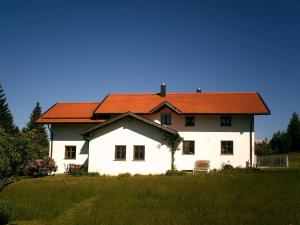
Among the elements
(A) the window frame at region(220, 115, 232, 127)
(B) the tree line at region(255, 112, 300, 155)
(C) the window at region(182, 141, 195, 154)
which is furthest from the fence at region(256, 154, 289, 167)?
(B) the tree line at region(255, 112, 300, 155)

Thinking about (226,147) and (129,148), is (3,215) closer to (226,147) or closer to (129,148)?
(129,148)

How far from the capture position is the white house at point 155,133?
1084 inches

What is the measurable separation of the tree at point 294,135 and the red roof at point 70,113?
45.7m

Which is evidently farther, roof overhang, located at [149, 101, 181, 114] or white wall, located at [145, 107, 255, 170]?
roof overhang, located at [149, 101, 181, 114]

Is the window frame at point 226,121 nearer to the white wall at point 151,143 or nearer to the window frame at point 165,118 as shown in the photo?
the white wall at point 151,143

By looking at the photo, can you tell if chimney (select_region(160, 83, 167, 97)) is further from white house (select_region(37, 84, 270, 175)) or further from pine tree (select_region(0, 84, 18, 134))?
pine tree (select_region(0, 84, 18, 134))

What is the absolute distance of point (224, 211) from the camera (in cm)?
1337

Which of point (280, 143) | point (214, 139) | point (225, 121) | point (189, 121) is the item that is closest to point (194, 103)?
point (189, 121)

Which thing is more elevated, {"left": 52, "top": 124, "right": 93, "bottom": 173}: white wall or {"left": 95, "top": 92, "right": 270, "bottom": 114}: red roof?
{"left": 95, "top": 92, "right": 270, "bottom": 114}: red roof

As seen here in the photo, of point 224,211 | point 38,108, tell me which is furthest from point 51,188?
point 38,108

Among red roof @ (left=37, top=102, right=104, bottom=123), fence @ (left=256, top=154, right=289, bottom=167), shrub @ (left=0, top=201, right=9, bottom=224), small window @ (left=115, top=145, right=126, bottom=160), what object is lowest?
shrub @ (left=0, top=201, right=9, bottom=224)

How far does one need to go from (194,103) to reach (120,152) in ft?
29.1

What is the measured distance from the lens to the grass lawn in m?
12.5

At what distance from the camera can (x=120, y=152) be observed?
2788cm
